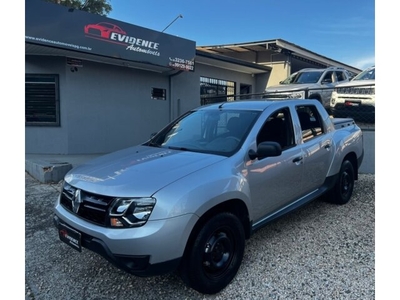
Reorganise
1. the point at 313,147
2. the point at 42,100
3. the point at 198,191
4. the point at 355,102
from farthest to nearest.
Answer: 1. the point at 42,100
2. the point at 355,102
3. the point at 313,147
4. the point at 198,191

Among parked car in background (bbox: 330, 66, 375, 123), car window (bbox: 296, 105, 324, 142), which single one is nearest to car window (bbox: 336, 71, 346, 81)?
parked car in background (bbox: 330, 66, 375, 123)

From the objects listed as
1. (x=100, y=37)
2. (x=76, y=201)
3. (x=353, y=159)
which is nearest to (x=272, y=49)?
(x=100, y=37)

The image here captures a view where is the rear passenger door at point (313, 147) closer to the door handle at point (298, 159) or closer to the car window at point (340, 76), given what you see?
the door handle at point (298, 159)

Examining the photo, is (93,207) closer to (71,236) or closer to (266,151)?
(71,236)

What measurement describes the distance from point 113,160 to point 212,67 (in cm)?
1181

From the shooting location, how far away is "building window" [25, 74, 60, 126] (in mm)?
9789

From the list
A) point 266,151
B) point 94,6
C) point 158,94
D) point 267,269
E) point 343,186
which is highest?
point 94,6

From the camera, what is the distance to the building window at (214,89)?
13836 millimetres

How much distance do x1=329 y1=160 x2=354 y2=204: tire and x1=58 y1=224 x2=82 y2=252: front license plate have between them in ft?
13.3

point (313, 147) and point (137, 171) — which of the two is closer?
point (137, 171)

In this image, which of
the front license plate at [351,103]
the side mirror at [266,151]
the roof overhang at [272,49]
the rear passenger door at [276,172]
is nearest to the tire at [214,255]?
the rear passenger door at [276,172]

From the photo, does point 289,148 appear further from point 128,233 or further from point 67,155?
point 67,155

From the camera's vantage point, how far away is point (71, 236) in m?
2.87

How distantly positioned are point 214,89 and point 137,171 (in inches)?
494
